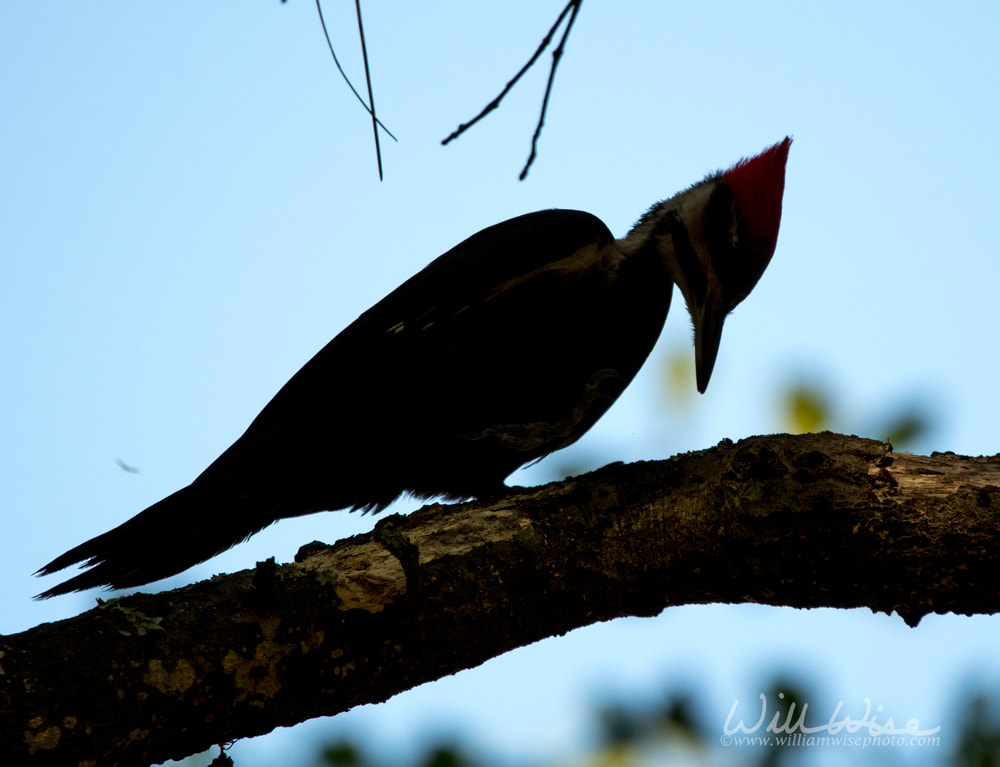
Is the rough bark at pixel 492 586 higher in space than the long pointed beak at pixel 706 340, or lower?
lower

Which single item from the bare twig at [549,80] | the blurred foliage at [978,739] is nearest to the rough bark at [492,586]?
the blurred foliage at [978,739]

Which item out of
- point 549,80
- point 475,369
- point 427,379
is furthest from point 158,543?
point 549,80

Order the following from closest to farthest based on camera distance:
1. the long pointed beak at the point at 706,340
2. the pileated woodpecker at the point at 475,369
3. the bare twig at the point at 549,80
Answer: the bare twig at the point at 549,80
the pileated woodpecker at the point at 475,369
the long pointed beak at the point at 706,340

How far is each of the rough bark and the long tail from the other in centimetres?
65

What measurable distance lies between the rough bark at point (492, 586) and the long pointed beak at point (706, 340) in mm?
921

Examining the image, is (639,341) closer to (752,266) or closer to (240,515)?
(752,266)

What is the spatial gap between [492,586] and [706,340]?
1470 millimetres

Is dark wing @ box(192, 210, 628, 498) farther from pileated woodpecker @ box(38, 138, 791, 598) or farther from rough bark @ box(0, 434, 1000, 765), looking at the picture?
rough bark @ box(0, 434, 1000, 765)

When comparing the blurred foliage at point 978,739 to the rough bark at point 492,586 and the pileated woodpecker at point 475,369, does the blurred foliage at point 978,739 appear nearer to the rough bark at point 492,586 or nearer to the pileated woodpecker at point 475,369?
the rough bark at point 492,586

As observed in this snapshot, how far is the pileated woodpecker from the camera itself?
2.83 metres

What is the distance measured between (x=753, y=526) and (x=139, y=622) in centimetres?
127

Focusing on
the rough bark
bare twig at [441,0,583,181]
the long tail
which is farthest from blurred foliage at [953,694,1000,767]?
the long tail

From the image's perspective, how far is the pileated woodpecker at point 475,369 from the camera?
2.83m

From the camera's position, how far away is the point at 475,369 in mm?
2961
